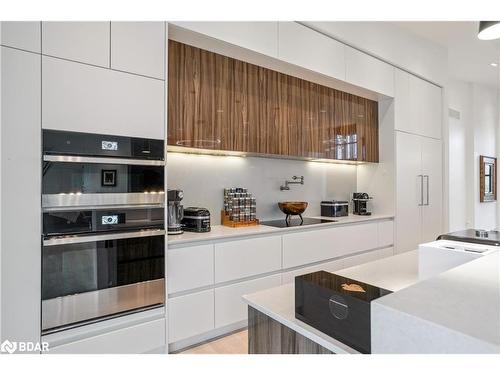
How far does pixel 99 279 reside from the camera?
177 cm

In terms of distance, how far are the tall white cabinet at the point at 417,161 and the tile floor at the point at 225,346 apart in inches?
97.5

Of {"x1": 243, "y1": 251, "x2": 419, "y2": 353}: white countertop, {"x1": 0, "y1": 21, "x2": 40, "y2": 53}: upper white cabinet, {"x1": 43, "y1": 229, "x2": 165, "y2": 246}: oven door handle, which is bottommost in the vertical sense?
{"x1": 243, "y1": 251, "x2": 419, "y2": 353}: white countertop

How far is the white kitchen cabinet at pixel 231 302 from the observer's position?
2.31m

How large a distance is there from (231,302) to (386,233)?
7.43 ft

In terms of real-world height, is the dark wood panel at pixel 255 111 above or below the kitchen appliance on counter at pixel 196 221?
above

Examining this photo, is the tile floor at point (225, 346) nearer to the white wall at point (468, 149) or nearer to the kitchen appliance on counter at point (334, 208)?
the kitchen appliance on counter at point (334, 208)

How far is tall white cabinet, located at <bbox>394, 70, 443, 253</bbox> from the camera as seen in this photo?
12.6 ft

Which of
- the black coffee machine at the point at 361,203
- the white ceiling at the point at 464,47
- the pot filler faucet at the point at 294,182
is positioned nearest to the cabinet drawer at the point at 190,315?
the pot filler faucet at the point at 294,182

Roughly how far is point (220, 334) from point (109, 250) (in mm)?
1161

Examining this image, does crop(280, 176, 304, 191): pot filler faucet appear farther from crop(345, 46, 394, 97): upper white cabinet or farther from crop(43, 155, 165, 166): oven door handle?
crop(43, 155, 165, 166): oven door handle

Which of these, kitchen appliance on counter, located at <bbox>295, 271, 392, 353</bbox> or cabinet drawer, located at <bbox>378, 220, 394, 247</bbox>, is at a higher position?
kitchen appliance on counter, located at <bbox>295, 271, 392, 353</bbox>

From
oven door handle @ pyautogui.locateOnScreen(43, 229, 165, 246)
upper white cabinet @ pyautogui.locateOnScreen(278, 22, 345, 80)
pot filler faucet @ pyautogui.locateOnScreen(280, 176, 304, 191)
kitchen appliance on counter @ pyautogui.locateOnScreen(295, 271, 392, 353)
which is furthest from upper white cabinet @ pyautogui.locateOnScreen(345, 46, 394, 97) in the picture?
kitchen appliance on counter @ pyautogui.locateOnScreen(295, 271, 392, 353)

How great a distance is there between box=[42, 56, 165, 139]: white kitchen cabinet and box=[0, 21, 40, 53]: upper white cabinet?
8 cm
